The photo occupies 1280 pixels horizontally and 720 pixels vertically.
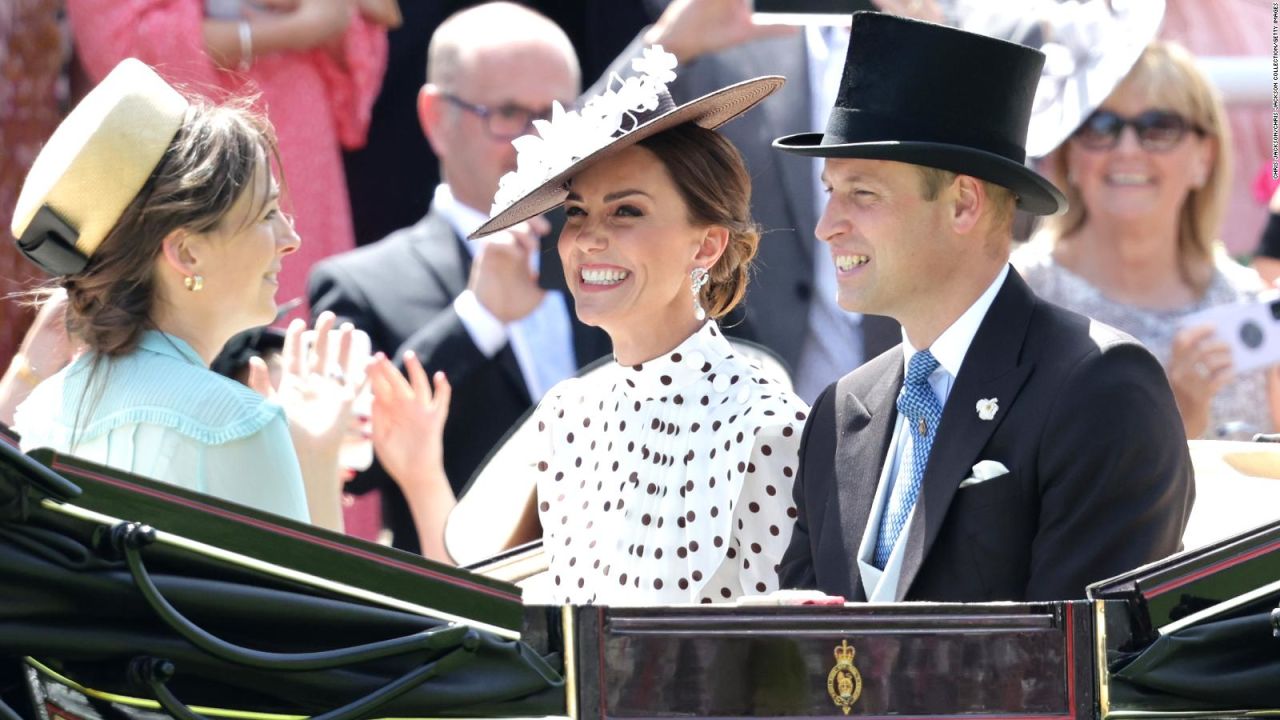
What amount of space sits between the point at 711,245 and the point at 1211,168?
2501 mm

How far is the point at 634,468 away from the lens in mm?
3311

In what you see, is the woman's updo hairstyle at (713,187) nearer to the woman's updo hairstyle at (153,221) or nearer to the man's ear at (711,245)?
the man's ear at (711,245)

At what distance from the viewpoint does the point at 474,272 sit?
523 centimetres

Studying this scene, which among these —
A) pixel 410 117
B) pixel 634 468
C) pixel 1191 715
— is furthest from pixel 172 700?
pixel 410 117

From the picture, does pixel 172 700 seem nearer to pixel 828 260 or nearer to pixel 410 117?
pixel 828 260

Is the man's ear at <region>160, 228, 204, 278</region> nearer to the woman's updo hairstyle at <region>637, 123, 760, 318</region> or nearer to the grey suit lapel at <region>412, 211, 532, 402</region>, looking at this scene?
the woman's updo hairstyle at <region>637, 123, 760, 318</region>

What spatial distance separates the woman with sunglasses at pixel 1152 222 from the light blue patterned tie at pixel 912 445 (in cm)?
238

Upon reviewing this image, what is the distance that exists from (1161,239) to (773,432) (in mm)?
2577

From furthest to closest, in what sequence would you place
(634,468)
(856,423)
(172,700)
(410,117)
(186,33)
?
(410,117) < (186,33) < (634,468) < (856,423) < (172,700)

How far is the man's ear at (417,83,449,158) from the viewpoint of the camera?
5.41m

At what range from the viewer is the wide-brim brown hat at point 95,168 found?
2811 millimetres

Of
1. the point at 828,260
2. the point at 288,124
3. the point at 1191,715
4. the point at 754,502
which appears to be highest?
the point at 288,124

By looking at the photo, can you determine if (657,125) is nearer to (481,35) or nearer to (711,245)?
(711,245)

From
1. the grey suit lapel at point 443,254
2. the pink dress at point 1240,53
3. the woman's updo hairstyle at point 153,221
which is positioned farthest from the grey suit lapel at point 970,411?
the pink dress at point 1240,53
